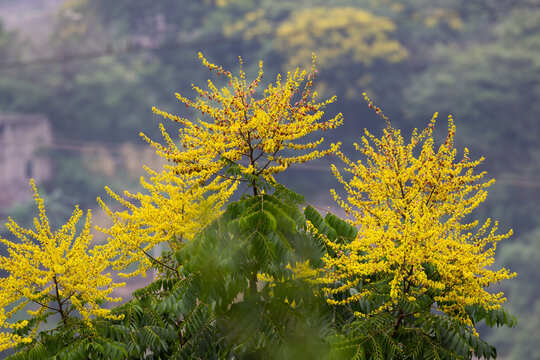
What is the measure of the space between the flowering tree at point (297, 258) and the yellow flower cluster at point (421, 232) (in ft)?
0.05

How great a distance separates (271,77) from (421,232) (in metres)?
51.5

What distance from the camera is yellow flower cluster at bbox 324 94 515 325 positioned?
544 centimetres

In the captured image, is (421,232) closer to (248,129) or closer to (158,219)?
(248,129)

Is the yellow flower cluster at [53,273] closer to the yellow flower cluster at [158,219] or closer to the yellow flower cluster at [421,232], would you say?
the yellow flower cluster at [158,219]

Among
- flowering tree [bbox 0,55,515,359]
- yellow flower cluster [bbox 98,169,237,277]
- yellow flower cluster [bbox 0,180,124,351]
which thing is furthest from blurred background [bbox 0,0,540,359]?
yellow flower cluster [bbox 0,180,124,351]

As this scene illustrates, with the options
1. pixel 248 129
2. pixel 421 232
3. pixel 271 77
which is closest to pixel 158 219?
pixel 248 129

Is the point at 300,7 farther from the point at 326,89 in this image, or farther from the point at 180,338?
the point at 180,338

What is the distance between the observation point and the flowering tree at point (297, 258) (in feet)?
18.5

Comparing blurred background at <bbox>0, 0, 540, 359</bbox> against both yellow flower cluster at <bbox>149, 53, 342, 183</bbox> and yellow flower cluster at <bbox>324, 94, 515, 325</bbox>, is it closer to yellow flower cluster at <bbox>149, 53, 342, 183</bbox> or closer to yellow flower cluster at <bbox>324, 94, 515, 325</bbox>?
yellow flower cluster at <bbox>324, 94, 515, 325</bbox>

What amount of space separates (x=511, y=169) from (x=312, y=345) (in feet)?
161

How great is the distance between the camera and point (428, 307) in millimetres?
6020

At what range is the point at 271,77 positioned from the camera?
56188 mm

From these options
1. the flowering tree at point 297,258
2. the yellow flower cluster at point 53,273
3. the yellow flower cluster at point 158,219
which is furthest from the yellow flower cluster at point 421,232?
the yellow flower cluster at point 53,273

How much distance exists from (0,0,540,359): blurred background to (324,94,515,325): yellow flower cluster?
142 feet
